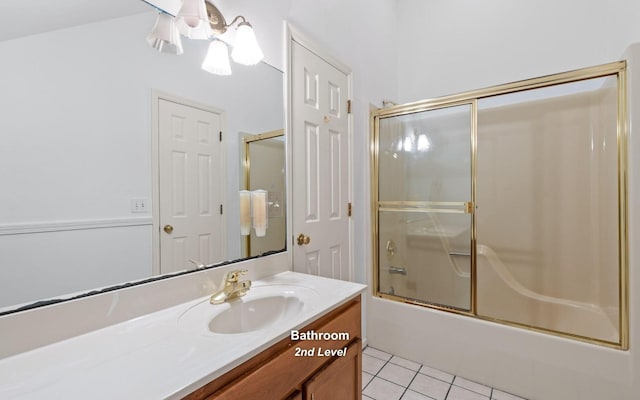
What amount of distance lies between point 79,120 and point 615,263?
281 centimetres

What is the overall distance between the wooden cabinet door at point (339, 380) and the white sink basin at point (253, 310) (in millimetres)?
211

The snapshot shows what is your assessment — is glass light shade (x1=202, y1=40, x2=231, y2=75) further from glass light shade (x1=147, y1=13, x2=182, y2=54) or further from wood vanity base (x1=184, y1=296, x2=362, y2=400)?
wood vanity base (x1=184, y1=296, x2=362, y2=400)

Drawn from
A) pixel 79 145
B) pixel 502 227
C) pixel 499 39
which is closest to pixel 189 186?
pixel 79 145

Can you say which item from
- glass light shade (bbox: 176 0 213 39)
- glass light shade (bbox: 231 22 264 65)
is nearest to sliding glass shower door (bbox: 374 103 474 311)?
glass light shade (bbox: 231 22 264 65)

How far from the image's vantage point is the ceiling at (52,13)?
0.70 meters

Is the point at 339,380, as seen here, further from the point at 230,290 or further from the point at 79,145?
the point at 79,145

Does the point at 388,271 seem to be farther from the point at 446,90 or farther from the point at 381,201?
the point at 446,90

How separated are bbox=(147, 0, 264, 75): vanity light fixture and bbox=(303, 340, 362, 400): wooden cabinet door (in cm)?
122

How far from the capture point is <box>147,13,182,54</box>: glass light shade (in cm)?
97

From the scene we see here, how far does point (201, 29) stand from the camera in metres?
1.09

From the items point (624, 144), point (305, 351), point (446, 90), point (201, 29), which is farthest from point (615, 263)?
point (201, 29)

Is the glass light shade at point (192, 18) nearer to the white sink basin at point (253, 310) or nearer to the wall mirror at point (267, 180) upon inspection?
the wall mirror at point (267, 180)

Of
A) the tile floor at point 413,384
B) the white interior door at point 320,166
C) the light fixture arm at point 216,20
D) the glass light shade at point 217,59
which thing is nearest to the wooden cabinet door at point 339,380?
the white interior door at point 320,166

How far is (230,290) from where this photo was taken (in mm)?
1045
